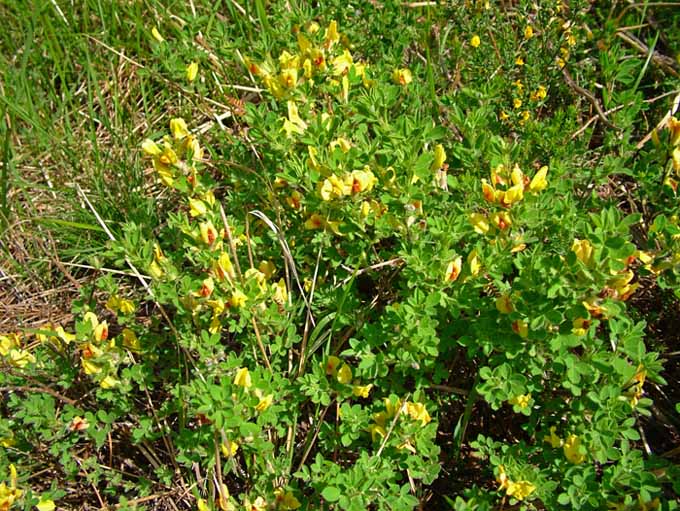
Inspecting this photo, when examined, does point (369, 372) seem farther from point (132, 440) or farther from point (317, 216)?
point (132, 440)

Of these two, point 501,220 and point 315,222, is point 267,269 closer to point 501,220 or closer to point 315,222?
point 315,222

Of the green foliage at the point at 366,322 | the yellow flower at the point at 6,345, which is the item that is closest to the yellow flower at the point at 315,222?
the green foliage at the point at 366,322

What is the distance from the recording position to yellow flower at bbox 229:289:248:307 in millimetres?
2111

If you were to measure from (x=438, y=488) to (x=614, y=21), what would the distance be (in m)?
2.54

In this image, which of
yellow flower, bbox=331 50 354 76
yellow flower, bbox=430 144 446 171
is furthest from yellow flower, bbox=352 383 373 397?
yellow flower, bbox=331 50 354 76

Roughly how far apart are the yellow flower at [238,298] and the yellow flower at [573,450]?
1008 millimetres

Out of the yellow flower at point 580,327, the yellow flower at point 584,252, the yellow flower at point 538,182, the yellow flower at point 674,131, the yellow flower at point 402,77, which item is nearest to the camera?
the yellow flower at point 584,252

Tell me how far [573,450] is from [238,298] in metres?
1.04

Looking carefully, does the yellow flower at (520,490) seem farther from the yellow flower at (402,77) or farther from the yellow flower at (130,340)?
the yellow flower at (402,77)

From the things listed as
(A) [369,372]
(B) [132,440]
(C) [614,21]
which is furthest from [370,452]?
(C) [614,21]

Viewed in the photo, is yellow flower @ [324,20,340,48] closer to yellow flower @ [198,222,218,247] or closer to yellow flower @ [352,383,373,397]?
yellow flower @ [198,222,218,247]

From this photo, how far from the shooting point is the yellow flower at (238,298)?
2.11m

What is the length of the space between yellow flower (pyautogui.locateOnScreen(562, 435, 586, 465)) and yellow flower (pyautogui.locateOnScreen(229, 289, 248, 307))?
1008 millimetres

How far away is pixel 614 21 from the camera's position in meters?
3.59
